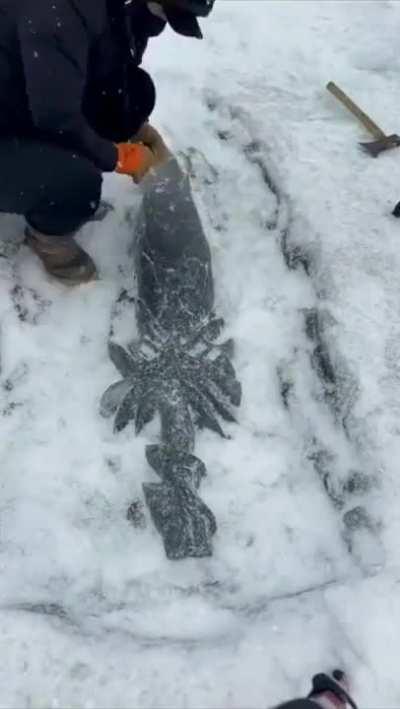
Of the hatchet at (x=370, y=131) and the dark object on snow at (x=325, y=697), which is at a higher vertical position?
the hatchet at (x=370, y=131)

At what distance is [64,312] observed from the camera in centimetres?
331

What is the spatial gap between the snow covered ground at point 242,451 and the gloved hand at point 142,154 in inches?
11.2

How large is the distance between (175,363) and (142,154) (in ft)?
2.73

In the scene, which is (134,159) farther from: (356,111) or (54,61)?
(356,111)

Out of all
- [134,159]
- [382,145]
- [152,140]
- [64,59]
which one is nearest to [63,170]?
[134,159]

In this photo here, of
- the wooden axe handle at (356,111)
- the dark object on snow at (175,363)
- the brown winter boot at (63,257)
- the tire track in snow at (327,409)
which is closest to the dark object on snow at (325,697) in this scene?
the tire track in snow at (327,409)

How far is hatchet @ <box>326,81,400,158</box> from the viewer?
3.90 metres

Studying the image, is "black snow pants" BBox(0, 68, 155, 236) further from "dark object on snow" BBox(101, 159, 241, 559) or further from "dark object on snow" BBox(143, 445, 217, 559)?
"dark object on snow" BBox(143, 445, 217, 559)

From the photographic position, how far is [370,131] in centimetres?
397

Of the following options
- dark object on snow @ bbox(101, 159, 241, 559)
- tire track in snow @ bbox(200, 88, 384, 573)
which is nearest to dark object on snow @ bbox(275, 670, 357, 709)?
tire track in snow @ bbox(200, 88, 384, 573)

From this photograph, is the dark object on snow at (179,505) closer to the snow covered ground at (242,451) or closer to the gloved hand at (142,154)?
the snow covered ground at (242,451)

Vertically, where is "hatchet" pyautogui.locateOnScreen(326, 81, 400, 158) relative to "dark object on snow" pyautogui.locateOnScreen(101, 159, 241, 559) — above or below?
above

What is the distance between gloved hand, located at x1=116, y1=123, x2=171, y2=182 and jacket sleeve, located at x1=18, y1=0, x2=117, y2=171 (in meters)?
0.37

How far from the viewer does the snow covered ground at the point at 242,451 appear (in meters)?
2.54
